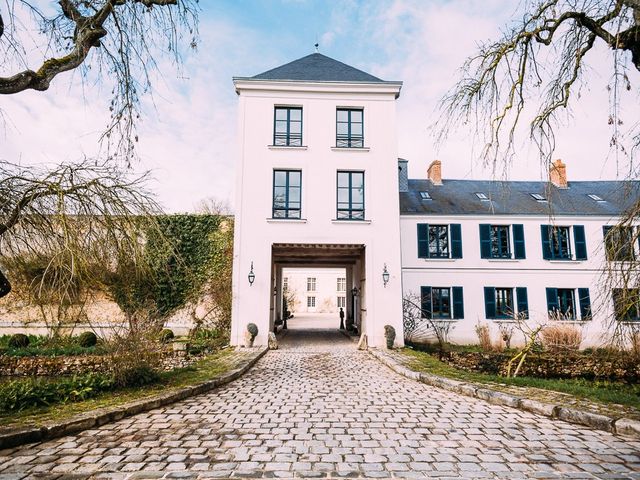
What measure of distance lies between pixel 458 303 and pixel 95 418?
15.1 m

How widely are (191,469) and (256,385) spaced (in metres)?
3.64

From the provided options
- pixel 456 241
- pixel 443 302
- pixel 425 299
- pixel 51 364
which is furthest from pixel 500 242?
pixel 51 364

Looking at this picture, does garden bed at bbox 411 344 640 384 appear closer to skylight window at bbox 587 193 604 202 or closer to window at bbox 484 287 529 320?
window at bbox 484 287 529 320

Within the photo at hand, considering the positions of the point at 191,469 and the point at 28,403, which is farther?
the point at 28,403

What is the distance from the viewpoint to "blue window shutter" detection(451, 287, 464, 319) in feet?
54.7

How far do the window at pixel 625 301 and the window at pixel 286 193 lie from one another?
916 centimetres

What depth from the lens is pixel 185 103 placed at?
421 centimetres

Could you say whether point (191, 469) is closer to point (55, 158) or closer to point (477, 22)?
point (55, 158)

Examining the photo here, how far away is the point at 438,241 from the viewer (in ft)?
57.5

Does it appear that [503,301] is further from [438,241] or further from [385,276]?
[385,276]

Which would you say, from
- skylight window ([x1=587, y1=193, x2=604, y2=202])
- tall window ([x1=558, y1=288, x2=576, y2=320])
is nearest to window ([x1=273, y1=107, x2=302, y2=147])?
tall window ([x1=558, y1=288, x2=576, y2=320])

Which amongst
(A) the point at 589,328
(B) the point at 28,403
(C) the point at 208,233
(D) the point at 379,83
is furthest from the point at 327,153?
(A) the point at 589,328

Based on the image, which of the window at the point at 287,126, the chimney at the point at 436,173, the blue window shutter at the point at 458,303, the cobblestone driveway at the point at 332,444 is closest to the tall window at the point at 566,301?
the blue window shutter at the point at 458,303

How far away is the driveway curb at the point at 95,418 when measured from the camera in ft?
12.2
